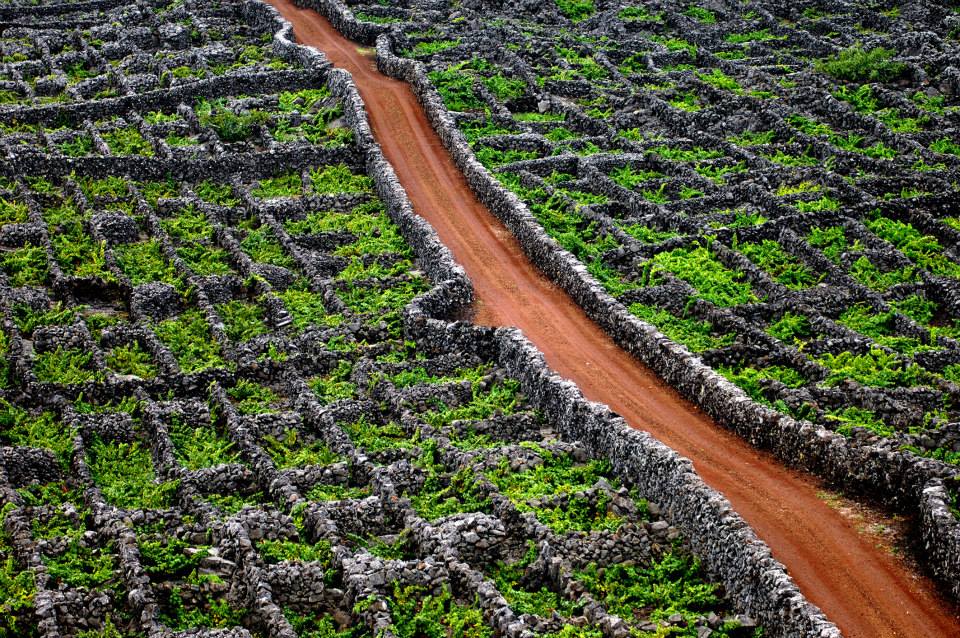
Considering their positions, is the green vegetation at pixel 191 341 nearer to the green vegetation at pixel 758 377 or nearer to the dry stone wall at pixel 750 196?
the dry stone wall at pixel 750 196

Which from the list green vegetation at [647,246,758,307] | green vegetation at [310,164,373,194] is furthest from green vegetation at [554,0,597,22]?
green vegetation at [647,246,758,307]

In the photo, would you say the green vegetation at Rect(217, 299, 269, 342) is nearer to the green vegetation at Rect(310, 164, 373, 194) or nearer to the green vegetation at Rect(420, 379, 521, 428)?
the green vegetation at Rect(420, 379, 521, 428)

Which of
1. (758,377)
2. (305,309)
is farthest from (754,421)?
(305,309)

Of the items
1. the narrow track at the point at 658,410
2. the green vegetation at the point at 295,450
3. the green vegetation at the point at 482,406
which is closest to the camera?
the narrow track at the point at 658,410

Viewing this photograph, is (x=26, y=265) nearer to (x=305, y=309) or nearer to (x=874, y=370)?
(x=305, y=309)

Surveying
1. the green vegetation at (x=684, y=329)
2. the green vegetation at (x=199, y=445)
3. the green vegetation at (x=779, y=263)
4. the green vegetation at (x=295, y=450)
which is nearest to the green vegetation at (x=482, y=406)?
the green vegetation at (x=295, y=450)

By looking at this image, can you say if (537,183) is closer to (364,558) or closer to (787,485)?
(787,485)

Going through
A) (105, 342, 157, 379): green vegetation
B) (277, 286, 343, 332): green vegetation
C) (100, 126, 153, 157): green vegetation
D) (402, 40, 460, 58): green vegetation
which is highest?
(402, 40, 460, 58): green vegetation
